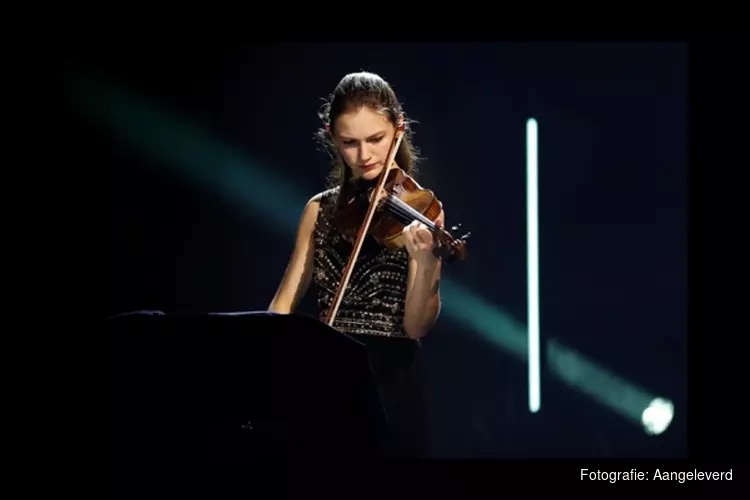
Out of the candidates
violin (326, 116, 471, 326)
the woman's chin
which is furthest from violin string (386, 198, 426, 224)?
the woman's chin

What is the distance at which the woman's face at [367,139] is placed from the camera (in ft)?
7.07

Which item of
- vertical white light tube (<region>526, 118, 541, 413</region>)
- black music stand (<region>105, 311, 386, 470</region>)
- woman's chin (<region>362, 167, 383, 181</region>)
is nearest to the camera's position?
black music stand (<region>105, 311, 386, 470</region>)

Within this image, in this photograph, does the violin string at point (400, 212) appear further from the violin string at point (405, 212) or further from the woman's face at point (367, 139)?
A: the woman's face at point (367, 139)

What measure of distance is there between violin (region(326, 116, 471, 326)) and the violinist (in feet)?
0.04

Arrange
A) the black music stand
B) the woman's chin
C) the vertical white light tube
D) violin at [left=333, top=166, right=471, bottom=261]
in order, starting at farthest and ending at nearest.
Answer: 1. the vertical white light tube
2. the woman's chin
3. violin at [left=333, top=166, right=471, bottom=261]
4. the black music stand

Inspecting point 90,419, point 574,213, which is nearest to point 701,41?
point 574,213

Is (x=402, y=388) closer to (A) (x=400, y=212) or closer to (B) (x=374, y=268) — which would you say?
(B) (x=374, y=268)

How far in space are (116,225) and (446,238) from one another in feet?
3.43

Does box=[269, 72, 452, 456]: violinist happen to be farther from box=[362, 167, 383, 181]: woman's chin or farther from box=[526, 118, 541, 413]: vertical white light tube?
box=[526, 118, 541, 413]: vertical white light tube

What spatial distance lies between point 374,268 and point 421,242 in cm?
14

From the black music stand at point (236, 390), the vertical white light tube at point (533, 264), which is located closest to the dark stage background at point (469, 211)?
the vertical white light tube at point (533, 264)

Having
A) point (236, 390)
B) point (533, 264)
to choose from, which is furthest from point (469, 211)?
point (236, 390)

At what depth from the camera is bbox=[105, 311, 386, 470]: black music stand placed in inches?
44.9

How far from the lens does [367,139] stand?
7.07ft
